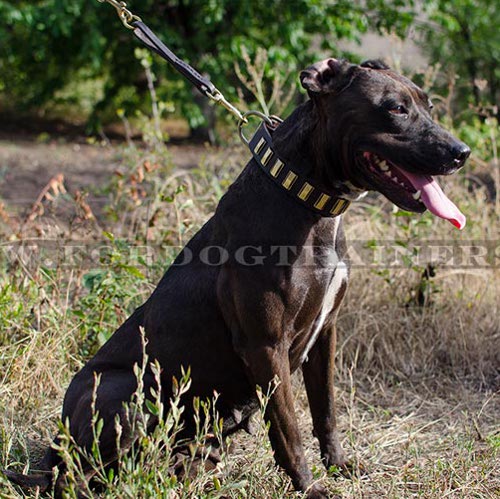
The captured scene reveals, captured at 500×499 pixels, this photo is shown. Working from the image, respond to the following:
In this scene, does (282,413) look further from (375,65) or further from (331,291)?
(375,65)

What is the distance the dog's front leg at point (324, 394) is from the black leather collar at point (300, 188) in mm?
564

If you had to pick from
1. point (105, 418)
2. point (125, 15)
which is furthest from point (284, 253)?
point (125, 15)

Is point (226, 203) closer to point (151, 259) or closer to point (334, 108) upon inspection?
point (334, 108)

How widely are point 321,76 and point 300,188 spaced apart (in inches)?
15.3

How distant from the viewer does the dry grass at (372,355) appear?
287cm

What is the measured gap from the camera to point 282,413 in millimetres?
2551

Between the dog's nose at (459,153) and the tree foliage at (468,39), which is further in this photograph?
the tree foliage at (468,39)

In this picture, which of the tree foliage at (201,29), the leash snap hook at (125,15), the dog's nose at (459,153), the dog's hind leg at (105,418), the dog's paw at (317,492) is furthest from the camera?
the tree foliage at (201,29)

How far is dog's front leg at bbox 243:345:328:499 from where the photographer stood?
250 centimetres

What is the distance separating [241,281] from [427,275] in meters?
1.74

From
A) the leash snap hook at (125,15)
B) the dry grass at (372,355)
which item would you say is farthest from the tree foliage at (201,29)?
the leash snap hook at (125,15)

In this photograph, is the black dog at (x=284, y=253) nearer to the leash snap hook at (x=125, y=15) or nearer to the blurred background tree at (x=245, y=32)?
the leash snap hook at (x=125, y=15)

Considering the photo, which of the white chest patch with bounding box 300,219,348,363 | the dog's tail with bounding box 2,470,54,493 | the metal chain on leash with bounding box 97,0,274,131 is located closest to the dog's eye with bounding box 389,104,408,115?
the white chest patch with bounding box 300,219,348,363

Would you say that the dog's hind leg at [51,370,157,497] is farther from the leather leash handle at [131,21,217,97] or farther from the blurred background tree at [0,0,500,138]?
the blurred background tree at [0,0,500,138]
